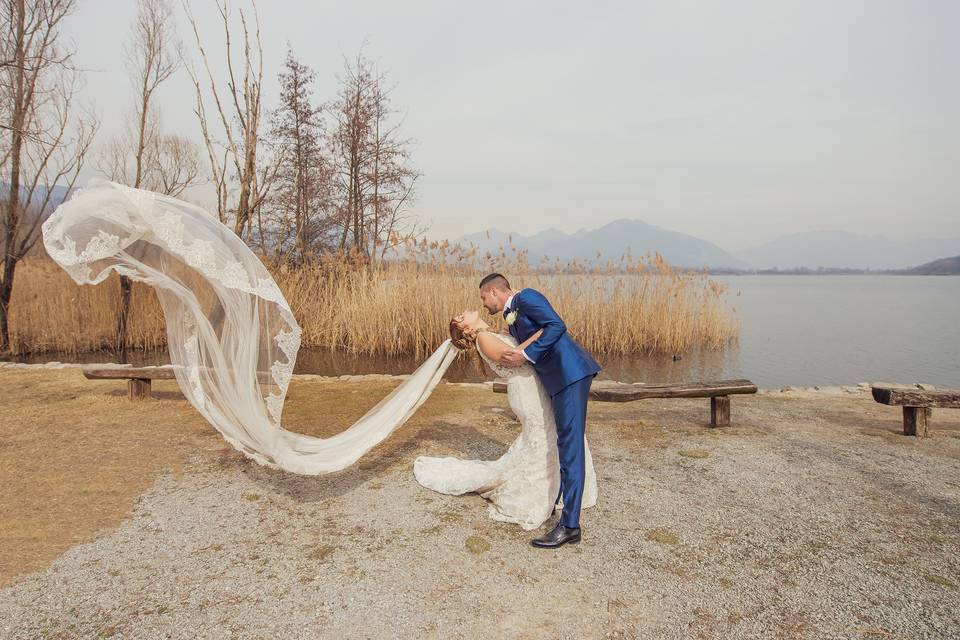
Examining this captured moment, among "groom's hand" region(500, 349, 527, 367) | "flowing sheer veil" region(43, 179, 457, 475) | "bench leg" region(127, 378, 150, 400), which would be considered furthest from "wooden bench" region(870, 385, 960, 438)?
"bench leg" region(127, 378, 150, 400)

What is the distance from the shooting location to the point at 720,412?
6.14 m

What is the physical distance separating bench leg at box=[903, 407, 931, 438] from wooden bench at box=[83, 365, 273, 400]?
308 inches

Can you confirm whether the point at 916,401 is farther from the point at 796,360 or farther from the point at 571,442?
the point at 796,360

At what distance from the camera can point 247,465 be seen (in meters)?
4.94

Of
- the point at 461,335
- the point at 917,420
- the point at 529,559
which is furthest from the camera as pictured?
the point at 917,420

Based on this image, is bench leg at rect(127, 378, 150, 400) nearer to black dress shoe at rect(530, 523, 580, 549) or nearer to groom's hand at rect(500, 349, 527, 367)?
groom's hand at rect(500, 349, 527, 367)

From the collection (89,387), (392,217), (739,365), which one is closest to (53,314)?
(89,387)

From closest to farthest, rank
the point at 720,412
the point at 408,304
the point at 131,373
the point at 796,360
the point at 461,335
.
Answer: the point at 461,335
the point at 720,412
the point at 131,373
the point at 408,304
the point at 796,360

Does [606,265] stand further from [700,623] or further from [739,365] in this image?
[700,623]

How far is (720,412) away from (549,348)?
3.36m

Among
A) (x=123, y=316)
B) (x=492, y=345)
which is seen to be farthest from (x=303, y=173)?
(x=492, y=345)

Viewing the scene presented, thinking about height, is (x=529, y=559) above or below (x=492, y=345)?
below

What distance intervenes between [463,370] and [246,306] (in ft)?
23.7

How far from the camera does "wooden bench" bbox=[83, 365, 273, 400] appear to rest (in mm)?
6680
